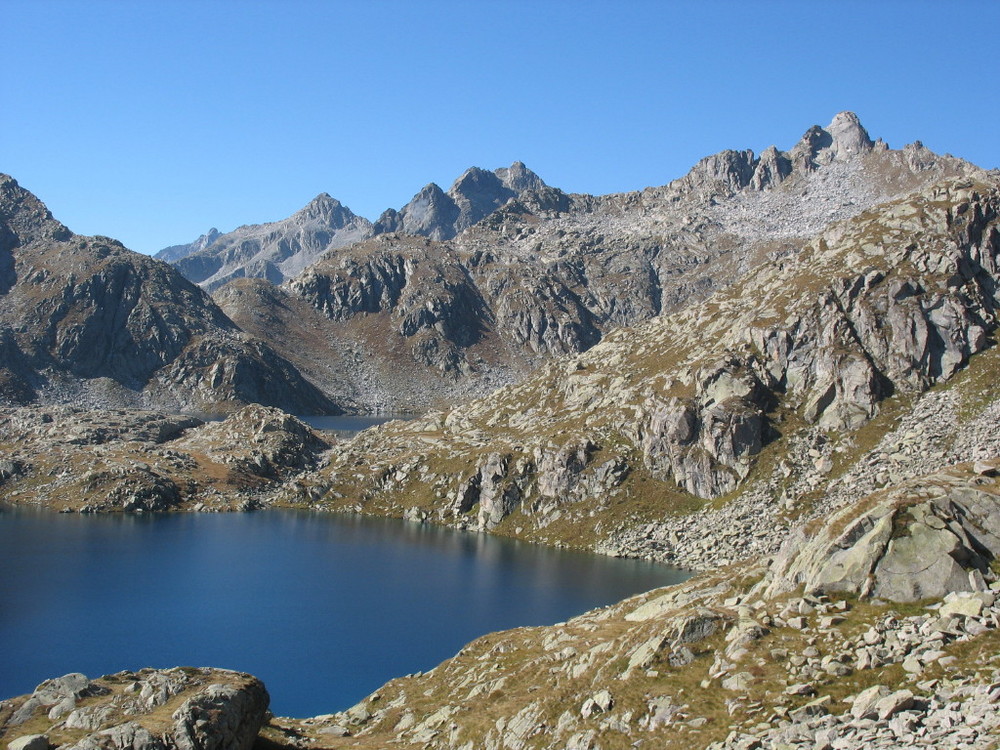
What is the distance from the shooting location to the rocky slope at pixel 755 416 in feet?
349

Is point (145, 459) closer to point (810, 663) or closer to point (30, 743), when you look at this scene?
point (30, 743)

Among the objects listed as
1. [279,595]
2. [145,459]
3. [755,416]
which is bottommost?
[279,595]

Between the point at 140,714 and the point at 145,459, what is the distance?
471ft

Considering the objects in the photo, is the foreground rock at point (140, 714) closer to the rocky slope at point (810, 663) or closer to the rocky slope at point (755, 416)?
the rocky slope at point (810, 663)

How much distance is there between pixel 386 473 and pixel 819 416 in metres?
81.0

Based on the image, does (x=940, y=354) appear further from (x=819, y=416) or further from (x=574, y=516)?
(x=574, y=516)

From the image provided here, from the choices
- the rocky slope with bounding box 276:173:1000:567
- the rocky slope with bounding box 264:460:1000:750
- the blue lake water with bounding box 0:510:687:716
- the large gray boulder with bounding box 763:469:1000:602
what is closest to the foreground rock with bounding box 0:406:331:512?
the blue lake water with bounding box 0:510:687:716

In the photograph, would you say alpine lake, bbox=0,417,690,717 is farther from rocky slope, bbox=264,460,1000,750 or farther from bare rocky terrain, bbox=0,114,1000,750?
rocky slope, bbox=264,460,1000,750

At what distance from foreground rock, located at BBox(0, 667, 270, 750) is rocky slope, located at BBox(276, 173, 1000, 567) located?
7346 cm

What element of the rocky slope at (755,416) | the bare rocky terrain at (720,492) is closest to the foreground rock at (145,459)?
the bare rocky terrain at (720,492)

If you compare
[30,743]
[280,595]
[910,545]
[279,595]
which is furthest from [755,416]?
[30,743]

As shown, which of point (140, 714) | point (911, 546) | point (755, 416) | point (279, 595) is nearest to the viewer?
point (911, 546)

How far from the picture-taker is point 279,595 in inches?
3607

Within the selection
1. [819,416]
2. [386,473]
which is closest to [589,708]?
[819,416]
